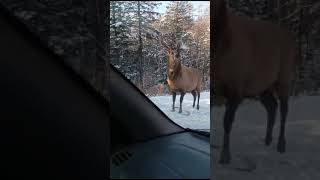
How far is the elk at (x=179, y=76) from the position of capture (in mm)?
3266

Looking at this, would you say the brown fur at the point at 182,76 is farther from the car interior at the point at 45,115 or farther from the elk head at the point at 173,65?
the car interior at the point at 45,115

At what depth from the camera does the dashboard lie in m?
3.48

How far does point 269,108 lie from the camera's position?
8.38ft

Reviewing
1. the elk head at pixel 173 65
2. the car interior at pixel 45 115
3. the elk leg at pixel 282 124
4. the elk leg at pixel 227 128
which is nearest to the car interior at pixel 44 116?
the car interior at pixel 45 115

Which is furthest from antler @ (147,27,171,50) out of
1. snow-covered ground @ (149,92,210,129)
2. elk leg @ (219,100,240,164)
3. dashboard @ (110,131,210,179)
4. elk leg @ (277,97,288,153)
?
elk leg @ (277,97,288,153)


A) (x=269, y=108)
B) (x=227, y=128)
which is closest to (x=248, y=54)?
(x=269, y=108)

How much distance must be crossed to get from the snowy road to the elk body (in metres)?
0.72

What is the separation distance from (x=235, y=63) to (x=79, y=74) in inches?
34.3

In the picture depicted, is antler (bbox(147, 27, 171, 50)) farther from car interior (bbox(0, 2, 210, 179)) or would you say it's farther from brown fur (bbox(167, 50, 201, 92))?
car interior (bbox(0, 2, 210, 179))

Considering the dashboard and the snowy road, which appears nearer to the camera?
the snowy road

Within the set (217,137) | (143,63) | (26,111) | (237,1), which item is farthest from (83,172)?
(237,1)

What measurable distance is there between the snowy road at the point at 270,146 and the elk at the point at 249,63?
33 mm

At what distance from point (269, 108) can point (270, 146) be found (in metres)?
0.21

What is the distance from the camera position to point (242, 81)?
2.55m
